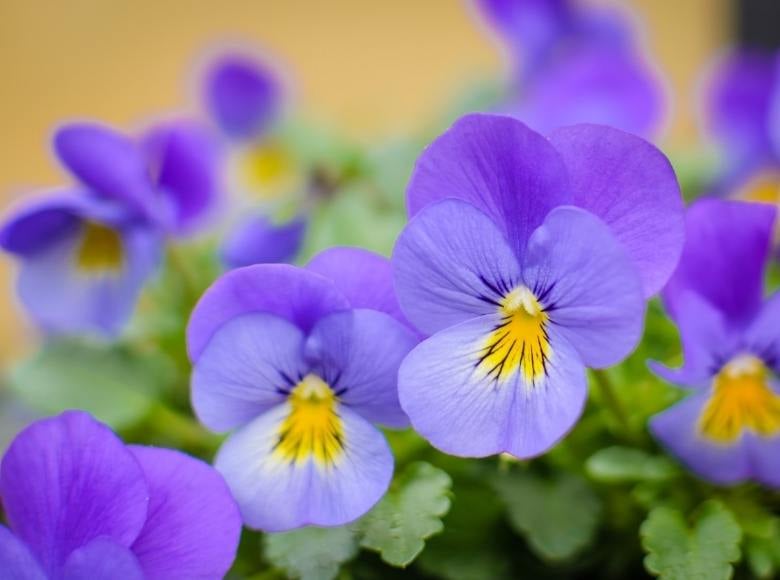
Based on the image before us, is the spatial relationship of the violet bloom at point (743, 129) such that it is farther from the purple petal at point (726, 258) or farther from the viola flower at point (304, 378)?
the viola flower at point (304, 378)

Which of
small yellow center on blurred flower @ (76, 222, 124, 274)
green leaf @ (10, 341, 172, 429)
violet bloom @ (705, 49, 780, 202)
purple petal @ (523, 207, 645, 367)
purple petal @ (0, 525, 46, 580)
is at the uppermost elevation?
violet bloom @ (705, 49, 780, 202)

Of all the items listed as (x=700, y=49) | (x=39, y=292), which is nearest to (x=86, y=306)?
(x=39, y=292)

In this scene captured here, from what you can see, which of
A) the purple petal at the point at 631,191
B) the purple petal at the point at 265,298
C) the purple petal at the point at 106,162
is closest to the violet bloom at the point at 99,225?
the purple petal at the point at 106,162

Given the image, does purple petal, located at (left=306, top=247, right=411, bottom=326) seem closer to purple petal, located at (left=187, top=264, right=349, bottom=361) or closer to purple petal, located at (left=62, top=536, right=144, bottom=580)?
purple petal, located at (left=187, top=264, right=349, bottom=361)

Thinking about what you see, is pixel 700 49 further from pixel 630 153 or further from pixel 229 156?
pixel 630 153

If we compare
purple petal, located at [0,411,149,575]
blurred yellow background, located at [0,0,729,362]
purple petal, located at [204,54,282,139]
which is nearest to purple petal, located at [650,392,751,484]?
purple petal, located at [0,411,149,575]

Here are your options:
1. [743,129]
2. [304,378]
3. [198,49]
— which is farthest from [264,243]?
[198,49]
